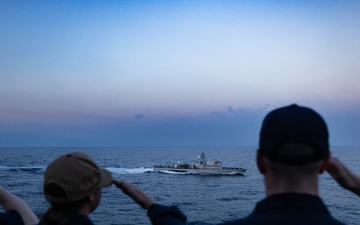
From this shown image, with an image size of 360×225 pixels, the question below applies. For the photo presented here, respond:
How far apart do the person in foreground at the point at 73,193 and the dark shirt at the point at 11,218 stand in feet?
1.97

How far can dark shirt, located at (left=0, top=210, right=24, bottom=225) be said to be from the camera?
2818 millimetres

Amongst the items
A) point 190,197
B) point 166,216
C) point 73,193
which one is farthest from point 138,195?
point 190,197

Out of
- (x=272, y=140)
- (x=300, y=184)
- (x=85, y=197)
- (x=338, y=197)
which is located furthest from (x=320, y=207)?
(x=338, y=197)

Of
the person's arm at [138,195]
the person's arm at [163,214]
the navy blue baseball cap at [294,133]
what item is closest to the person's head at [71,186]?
A: the person's arm at [138,195]

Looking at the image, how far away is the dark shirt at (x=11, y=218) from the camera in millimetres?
2818

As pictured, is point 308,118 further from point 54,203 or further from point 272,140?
point 54,203

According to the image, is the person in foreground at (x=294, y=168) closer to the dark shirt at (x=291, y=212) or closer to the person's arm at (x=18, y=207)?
the dark shirt at (x=291, y=212)

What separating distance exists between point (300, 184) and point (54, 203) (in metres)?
1.40

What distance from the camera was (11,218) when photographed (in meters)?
2.89

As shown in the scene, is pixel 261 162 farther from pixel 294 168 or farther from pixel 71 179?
pixel 71 179

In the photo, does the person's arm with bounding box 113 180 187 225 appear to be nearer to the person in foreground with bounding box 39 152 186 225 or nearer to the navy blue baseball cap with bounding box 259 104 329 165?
the person in foreground with bounding box 39 152 186 225

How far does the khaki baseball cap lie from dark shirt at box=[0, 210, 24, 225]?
643mm

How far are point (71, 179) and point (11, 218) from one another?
855 mm

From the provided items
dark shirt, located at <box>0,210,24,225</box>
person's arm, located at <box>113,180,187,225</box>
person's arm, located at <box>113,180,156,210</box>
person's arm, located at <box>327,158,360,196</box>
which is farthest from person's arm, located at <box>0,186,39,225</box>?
person's arm, located at <box>327,158,360,196</box>
